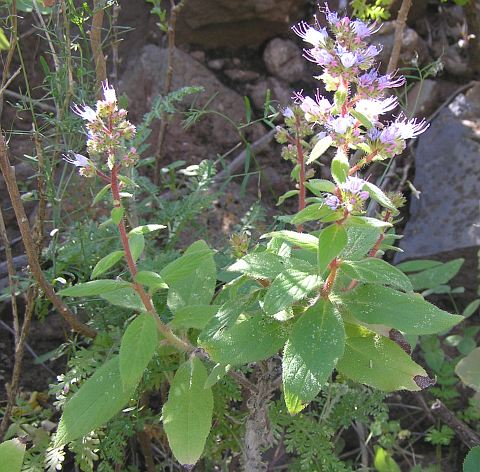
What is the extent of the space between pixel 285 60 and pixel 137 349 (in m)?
2.00

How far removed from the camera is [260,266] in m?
1.40

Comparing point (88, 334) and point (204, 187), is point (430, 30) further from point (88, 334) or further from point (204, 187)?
point (88, 334)

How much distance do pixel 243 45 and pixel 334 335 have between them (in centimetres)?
208

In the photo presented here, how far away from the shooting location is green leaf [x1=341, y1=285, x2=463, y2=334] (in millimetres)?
1328

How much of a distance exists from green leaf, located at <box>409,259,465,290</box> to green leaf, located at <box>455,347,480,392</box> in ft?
1.24

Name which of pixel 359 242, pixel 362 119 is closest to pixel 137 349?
pixel 359 242

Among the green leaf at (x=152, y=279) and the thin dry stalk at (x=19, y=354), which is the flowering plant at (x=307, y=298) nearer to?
the green leaf at (x=152, y=279)

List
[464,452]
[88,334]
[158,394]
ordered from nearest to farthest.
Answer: [88,334] < [158,394] < [464,452]

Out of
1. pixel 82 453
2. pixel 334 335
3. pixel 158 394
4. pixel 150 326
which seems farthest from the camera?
pixel 158 394

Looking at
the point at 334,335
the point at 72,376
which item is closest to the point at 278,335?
the point at 334,335

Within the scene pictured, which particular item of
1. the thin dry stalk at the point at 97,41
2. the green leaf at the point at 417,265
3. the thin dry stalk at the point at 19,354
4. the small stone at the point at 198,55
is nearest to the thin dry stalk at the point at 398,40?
the green leaf at the point at 417,265

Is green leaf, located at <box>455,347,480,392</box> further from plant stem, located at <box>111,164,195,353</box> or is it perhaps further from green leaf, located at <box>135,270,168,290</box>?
green leaf, located at <box>135,270,168,290</box>

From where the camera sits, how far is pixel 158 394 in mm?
2203

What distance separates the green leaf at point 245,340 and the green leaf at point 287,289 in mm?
125
